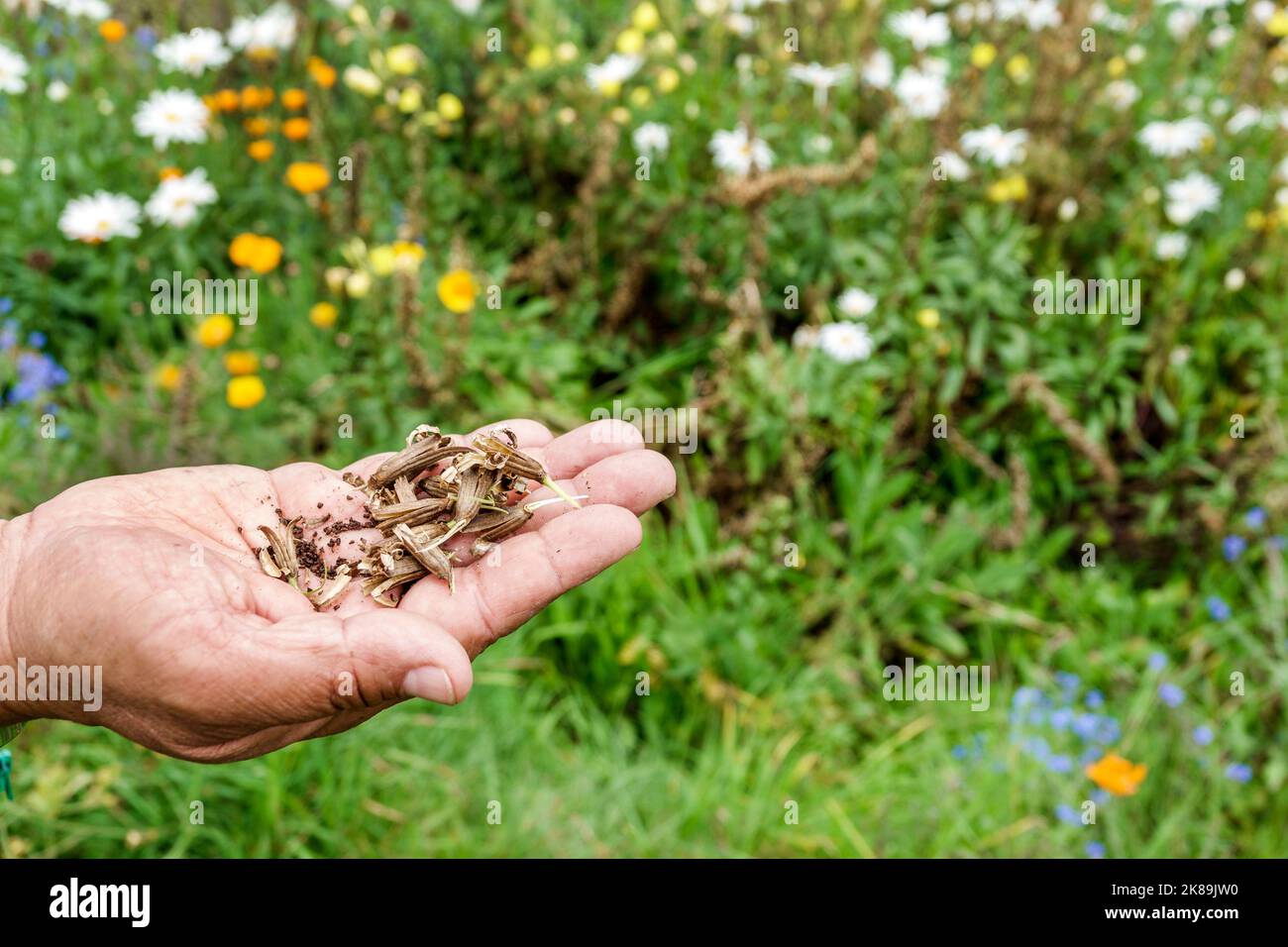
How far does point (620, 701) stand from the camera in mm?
3570

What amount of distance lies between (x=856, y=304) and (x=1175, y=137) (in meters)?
1.41

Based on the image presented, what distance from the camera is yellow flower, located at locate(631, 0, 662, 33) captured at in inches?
181

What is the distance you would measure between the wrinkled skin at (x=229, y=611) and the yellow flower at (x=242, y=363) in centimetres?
150

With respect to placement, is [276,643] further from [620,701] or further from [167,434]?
[167,434]

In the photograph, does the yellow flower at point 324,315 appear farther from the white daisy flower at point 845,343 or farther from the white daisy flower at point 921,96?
the white daisy flower at point 921,96

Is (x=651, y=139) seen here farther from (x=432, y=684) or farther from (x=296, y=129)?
(x=432, y=684)

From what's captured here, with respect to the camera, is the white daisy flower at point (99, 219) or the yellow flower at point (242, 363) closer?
the yellow flower at point (242, 363)

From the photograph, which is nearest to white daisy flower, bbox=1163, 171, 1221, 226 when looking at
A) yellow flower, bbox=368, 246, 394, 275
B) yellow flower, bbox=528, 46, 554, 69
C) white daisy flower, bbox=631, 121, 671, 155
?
white daisy flower, bbox=631, 121, 671, 155

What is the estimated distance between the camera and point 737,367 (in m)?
3.96

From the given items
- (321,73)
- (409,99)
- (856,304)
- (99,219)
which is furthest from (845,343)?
(99,219)

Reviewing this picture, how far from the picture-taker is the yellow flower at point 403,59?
4406 millimetres

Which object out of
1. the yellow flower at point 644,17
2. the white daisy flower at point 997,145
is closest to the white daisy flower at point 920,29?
the white daisy flower at point 997,145

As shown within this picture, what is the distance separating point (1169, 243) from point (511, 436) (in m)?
2.71

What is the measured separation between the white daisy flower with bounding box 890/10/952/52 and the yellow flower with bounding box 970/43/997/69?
0.14 metres
